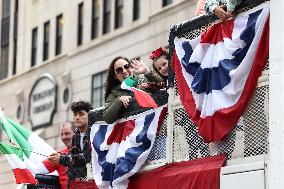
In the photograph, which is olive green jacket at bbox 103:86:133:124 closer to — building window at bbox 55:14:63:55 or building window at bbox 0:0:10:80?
building window at bbox 55:14:63:55

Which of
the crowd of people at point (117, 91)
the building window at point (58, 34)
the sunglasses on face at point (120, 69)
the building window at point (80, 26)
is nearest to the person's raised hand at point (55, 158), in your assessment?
the crowd of people at point (117, 91)

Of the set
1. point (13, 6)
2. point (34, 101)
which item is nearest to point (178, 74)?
point (34, 101)

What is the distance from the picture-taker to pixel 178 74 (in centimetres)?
688

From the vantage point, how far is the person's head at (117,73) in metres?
8.54

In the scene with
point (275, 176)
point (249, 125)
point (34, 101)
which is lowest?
point (275, 176)

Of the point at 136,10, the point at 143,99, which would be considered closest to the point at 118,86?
the point at 143,99

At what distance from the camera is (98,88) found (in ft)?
114

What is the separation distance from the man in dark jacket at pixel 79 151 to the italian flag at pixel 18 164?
45 centimetres

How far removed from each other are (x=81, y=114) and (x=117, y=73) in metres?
1.40

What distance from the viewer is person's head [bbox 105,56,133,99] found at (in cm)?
854

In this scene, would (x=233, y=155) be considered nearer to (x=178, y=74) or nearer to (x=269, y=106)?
(x=269, y=106)

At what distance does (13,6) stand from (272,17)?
38.3 metres

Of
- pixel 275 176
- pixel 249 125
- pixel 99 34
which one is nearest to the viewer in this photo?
pixel 275 176

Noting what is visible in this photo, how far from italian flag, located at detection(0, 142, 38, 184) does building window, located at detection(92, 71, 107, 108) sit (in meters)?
23.2
